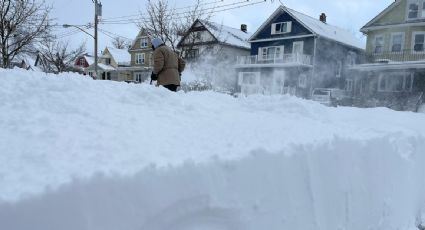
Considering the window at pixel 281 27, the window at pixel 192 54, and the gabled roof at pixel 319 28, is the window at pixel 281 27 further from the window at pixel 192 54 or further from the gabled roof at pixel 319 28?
the window at pixel 192 54

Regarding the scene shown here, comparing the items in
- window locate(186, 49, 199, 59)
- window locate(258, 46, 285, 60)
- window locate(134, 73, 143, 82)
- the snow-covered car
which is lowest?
the snow-covered car

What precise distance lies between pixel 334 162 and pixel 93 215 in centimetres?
218

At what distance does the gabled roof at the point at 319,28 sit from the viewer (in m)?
26.2

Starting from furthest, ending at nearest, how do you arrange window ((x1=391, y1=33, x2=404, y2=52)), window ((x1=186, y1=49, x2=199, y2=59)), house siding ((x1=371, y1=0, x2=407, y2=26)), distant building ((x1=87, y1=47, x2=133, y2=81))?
distant building ((x1=87, y1=47, x2=133, y2=81)), window ((x1=186, y1=49, x2=199, y2=59)), house siding ((x1=371, y1=0, x2=407, y2=26)), window ((x1=391, y1=33, x2=404, y2=52))

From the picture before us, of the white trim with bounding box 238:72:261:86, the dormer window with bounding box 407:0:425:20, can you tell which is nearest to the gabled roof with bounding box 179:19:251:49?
the white trim with bounding box 238:72:261:86

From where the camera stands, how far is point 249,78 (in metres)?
29.2

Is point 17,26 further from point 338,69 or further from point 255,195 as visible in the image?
point 338,69

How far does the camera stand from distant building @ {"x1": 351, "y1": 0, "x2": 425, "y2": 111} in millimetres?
20562

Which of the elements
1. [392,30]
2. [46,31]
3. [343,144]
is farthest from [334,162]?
[392,30]

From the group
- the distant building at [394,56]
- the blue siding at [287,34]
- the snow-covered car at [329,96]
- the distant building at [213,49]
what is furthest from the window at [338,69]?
the distant building at [213,49]

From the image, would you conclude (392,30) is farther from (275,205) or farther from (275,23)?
(275,205)

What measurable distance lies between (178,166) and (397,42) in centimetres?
2376

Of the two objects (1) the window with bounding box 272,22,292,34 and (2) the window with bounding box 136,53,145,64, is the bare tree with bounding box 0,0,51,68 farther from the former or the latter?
(2) the window with bounding box 136,53,145,64

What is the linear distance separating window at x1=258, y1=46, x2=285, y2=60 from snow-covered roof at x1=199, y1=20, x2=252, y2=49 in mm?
2182
